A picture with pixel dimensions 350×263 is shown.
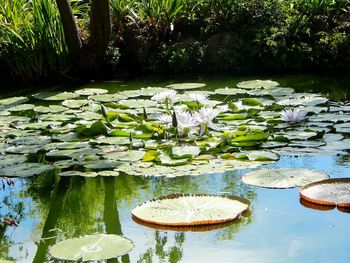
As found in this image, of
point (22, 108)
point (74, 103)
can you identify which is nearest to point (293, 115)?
point (74, 103)

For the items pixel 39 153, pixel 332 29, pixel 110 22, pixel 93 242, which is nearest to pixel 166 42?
pixel 110 22

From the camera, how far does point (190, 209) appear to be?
356 cm

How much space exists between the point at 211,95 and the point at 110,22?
87.3 inches

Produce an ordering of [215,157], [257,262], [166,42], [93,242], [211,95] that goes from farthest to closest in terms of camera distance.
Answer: [166,42]
[211,95]
[215,157]
[93,242]
[257,262]

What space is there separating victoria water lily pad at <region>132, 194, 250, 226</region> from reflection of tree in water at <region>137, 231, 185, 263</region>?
100 mm

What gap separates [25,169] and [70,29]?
411 centimetres

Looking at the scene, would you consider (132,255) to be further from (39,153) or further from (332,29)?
(332,29)

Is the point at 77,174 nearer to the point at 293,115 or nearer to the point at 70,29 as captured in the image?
the point at 293,115

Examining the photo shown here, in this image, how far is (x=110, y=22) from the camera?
8.33 metres

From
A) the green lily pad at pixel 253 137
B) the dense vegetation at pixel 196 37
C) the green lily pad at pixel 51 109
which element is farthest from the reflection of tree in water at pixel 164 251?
the dense vegetation at pixel 196 37

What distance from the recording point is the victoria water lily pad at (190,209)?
3442 millimetres

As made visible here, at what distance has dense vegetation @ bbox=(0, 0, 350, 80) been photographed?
8227 mm

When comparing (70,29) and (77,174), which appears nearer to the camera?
(77,174)

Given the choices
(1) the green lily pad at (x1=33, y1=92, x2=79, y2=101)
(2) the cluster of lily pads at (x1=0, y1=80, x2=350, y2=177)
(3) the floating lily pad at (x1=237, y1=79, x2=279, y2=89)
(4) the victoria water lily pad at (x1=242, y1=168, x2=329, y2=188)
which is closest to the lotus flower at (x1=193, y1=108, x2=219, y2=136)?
(2) the cluster of lily pads at (x1=0, y1=80, x2=350, y2=177)
